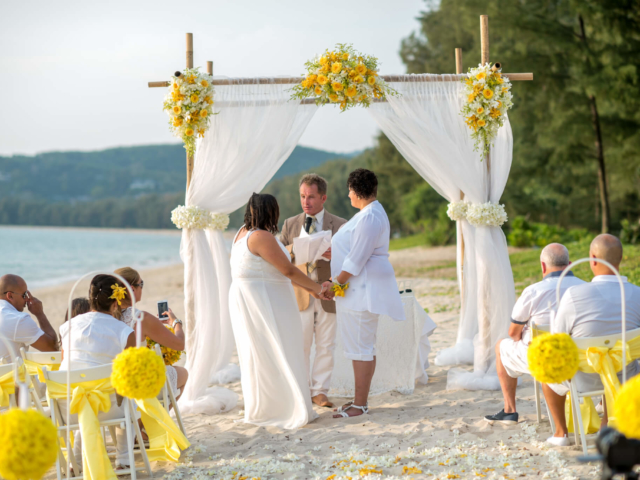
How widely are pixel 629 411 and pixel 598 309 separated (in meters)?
1.64

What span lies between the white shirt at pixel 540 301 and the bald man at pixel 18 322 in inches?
127

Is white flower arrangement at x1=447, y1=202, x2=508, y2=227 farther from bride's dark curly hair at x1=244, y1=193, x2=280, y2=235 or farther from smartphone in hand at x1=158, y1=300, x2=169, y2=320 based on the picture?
smartphone in hand at x1=158, y1=300, x2=169, y2=320

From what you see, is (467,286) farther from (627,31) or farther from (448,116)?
(627,31)

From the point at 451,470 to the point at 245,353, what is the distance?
1.78m

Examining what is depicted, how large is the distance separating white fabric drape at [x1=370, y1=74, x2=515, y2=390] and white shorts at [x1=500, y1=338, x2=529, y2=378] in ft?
4.27

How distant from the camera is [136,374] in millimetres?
2996

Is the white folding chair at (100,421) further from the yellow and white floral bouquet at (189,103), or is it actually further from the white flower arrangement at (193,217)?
the yellow and white floral bouquet at (189,103)

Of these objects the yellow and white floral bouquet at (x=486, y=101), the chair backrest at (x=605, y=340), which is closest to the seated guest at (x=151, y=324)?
the chair backrest at (x=605, y=340)

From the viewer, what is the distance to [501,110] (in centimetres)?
543

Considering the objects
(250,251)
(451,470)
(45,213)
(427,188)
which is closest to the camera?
(451,470)

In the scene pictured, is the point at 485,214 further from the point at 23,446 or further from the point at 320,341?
the point at 23,446

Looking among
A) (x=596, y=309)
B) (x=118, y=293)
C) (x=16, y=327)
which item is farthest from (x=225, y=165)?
(x=596, y=309)

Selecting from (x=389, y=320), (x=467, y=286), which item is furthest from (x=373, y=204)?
(x=467, y=286)

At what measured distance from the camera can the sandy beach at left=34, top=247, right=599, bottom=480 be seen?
3561 mm
